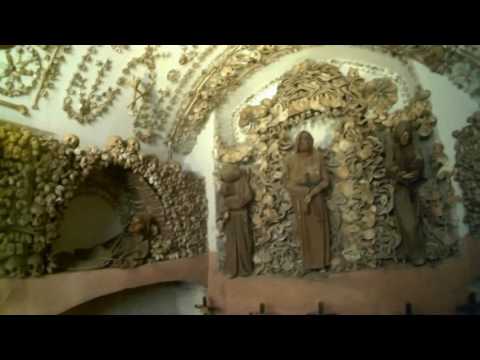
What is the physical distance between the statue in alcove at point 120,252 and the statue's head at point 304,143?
6.73 feet

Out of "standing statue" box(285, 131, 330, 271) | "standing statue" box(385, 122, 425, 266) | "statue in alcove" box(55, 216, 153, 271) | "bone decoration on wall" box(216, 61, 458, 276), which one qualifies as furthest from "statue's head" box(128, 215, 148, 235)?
"standing statue" box(385, 122, 425, 266)

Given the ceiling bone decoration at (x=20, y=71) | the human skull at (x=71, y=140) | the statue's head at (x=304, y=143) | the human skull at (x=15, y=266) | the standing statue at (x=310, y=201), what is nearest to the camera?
the human skull at (x=15, y=266)

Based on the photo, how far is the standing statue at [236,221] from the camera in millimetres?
5234

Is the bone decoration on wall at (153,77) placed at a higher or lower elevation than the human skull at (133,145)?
higher

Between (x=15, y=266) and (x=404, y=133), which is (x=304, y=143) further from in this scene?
(x=15, y=266)

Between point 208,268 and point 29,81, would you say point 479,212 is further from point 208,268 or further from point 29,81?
point 29,81

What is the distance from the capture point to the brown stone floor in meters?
4.30

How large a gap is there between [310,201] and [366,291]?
1.17 metres

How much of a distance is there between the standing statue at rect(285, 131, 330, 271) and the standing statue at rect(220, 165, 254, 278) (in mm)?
619

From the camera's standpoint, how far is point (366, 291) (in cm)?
461

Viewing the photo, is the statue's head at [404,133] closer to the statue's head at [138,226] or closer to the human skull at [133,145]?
the human skull at [133,145]

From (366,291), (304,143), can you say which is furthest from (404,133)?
(366,291)

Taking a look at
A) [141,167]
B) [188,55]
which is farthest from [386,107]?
[141,167]

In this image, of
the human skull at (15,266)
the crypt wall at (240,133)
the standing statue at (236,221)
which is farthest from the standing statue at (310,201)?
the human skull at (15,266)
